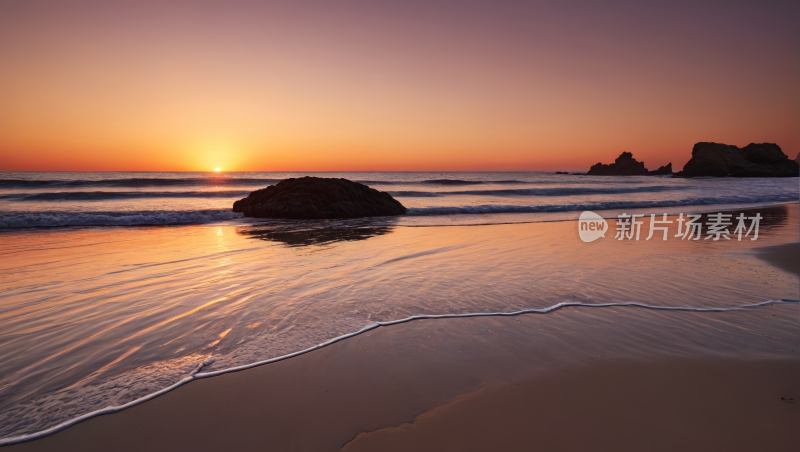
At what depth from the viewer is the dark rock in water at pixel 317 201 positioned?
14.0 meters

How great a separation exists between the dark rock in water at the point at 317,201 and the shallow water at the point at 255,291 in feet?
15.3

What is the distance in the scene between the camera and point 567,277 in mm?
5434

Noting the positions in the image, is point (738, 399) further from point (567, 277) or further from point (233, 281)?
point (233, 281)

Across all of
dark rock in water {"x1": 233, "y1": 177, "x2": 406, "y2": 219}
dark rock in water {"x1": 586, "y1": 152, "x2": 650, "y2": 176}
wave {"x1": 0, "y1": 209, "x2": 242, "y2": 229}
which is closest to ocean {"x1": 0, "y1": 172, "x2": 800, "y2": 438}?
wave {"x1": 0, "y1": 209, "x2": 242, "y2": 229}

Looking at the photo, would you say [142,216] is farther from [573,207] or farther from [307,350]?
[573,207]

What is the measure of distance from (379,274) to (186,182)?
42.6m

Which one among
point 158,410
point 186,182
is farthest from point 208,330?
point 186,182

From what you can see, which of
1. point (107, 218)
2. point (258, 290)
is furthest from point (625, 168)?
point (258, 290)

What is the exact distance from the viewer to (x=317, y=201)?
1422 centimetres

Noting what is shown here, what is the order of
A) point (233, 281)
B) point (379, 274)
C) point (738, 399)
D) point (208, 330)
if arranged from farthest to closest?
point (379, 274) < point (233, 281) < point (208, 330) < point (738, 399)

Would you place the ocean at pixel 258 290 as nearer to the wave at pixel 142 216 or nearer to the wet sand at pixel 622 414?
the wet sand at pixel 622 414

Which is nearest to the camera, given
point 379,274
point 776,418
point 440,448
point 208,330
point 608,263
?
point 440,448

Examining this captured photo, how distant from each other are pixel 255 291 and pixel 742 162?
8776 cm

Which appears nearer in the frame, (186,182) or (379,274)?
(379,274)
